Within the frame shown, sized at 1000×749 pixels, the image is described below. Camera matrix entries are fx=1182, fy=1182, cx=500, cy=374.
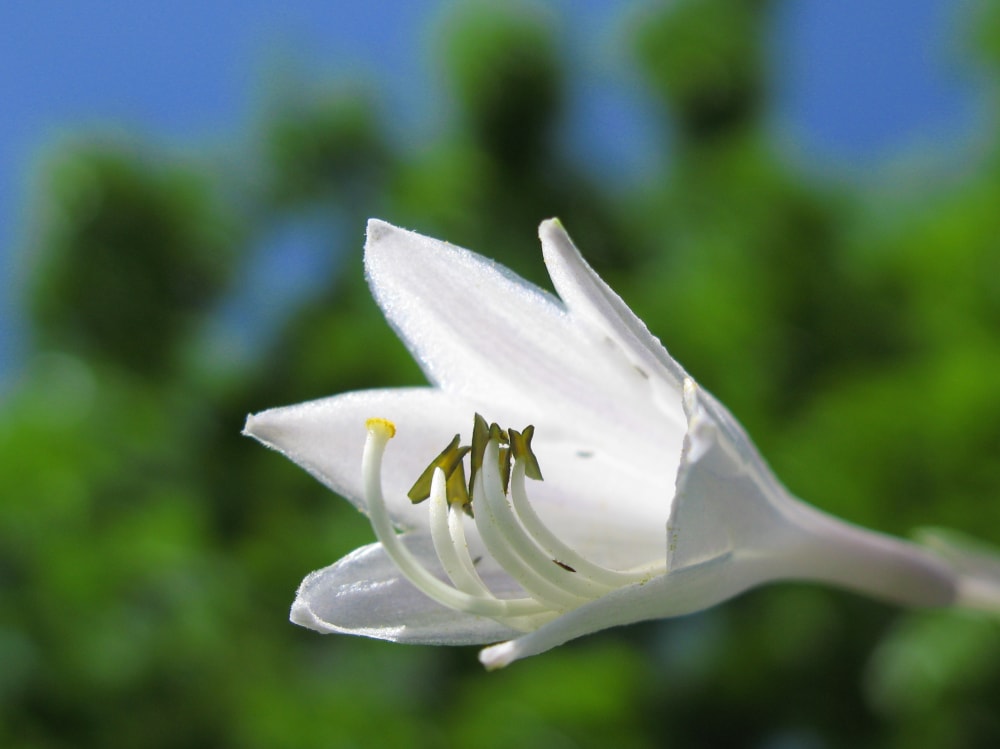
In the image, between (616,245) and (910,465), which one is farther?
(616,245)

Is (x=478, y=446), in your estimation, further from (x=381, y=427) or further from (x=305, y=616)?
(x=305, y=616)

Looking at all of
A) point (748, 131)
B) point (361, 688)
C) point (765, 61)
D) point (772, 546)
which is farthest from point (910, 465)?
point (772, 546)

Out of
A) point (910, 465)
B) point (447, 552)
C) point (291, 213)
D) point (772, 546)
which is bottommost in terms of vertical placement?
point (910, 465)

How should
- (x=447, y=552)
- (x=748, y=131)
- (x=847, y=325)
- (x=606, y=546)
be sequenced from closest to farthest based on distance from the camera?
(x=447, y=552), (x=606, y=546), (x=847, y=325), (x=748, y=131)

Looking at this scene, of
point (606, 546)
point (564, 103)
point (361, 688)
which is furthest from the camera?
point (564, 103)

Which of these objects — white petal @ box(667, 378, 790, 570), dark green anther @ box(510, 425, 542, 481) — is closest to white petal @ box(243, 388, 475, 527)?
dark green anther @ box(510, 425, 542, 481)

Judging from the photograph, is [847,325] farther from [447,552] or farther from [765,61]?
→ [447,552]

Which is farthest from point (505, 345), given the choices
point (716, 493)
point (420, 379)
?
point (420, 379)
